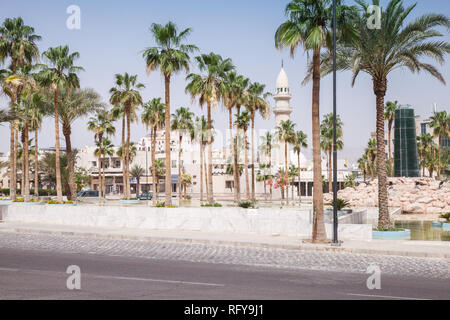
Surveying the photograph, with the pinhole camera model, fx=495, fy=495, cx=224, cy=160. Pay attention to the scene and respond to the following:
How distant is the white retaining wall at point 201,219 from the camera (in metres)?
22.5

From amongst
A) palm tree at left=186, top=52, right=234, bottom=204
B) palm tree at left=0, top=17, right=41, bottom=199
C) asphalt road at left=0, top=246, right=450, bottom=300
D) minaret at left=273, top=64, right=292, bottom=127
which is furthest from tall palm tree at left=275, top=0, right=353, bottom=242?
minaret at left=273, top=64, right=292, bottom=127

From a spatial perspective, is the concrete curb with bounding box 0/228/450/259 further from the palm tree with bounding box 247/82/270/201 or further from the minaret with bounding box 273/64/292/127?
the minaret with bounding box 273/64/292/127

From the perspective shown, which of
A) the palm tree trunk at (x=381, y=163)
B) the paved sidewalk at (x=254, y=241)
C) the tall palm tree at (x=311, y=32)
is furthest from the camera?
the palm tree trunk at (x=381, y=163)

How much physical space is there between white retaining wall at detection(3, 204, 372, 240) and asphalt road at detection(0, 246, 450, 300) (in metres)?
8.81

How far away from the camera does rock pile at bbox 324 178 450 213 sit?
42062 mm

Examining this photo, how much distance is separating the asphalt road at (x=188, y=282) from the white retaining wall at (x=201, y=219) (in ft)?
28.9

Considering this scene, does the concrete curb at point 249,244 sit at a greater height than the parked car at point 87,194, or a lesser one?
lesser

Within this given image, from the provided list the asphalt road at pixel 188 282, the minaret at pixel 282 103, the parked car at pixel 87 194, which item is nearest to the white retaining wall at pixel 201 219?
the asphalt road at pixel 188 282

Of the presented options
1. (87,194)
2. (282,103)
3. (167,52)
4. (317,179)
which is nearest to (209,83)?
(167,52)

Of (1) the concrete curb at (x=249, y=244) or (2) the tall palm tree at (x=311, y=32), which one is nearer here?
(1) the concrete curb at (x=249, y=244)

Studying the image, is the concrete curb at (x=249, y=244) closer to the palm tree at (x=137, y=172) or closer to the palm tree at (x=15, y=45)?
the palm tree at (x=15, y=45)

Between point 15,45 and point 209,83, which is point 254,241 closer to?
point 209,83
